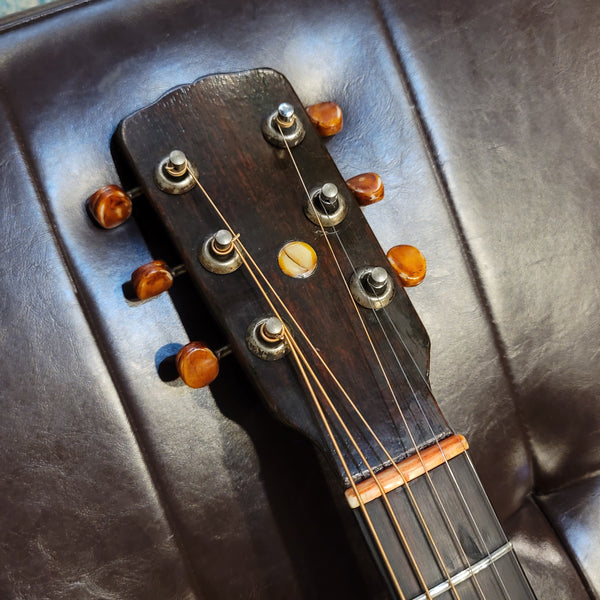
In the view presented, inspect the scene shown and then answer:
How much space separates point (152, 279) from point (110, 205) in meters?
0.09

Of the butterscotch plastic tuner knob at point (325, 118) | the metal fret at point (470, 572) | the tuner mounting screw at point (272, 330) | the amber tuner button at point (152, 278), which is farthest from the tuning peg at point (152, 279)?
the metal fret at point (470, 572)

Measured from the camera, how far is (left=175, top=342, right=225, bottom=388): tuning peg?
64 cm

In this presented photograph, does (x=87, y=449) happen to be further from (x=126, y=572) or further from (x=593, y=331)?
(x=593, y=331)

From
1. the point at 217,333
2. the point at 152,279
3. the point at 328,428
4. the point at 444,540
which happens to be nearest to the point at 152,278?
the point at 152,279

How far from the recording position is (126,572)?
719 mm

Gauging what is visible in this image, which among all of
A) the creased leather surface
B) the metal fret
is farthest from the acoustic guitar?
the creased leather surface

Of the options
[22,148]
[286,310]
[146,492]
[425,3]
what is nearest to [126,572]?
[146,492]

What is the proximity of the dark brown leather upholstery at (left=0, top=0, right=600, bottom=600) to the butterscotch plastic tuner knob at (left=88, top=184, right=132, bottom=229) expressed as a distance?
Answer: 0.17 feet

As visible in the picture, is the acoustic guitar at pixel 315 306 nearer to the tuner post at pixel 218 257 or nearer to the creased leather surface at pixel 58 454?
the tuner post at pixel 218 257

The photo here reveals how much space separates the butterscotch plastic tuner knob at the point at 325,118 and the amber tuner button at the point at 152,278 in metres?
0.22

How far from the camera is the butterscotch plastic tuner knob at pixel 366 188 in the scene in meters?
0.69

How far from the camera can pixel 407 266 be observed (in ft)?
2.23

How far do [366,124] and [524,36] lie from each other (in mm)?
241

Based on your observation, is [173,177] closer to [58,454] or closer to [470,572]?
[58,454]
